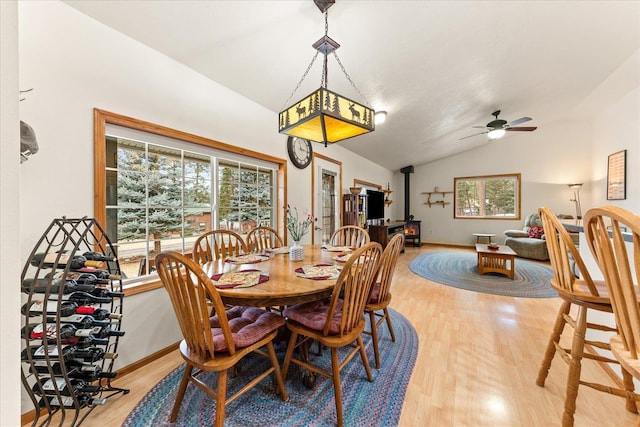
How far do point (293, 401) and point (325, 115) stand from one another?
1.77 metres

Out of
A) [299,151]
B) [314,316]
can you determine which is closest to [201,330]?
[314,316]

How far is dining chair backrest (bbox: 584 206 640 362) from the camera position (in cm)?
78

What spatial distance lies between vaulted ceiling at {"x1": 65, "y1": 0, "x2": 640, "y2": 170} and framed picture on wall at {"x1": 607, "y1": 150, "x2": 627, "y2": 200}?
1.52 metres

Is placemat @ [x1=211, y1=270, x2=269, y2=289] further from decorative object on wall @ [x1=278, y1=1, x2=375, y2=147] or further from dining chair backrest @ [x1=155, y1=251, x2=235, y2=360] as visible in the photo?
decorative object on wall @ [x1=278, y1=1, x2=375, y2=147]

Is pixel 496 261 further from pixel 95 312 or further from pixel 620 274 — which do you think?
pixel 95 312

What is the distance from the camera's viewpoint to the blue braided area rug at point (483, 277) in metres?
3.56

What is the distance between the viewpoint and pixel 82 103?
5.35 ft

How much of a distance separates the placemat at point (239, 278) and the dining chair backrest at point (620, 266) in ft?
4.94

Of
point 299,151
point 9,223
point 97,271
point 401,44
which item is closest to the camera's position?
point 9,223

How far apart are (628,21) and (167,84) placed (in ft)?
14.1

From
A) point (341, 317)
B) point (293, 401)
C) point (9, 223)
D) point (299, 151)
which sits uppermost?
point (299, 151)

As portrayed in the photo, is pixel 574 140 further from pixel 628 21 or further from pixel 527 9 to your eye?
pixel 527 9

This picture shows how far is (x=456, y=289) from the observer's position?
3.66m

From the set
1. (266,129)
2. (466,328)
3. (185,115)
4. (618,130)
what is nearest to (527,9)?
(266,129)
